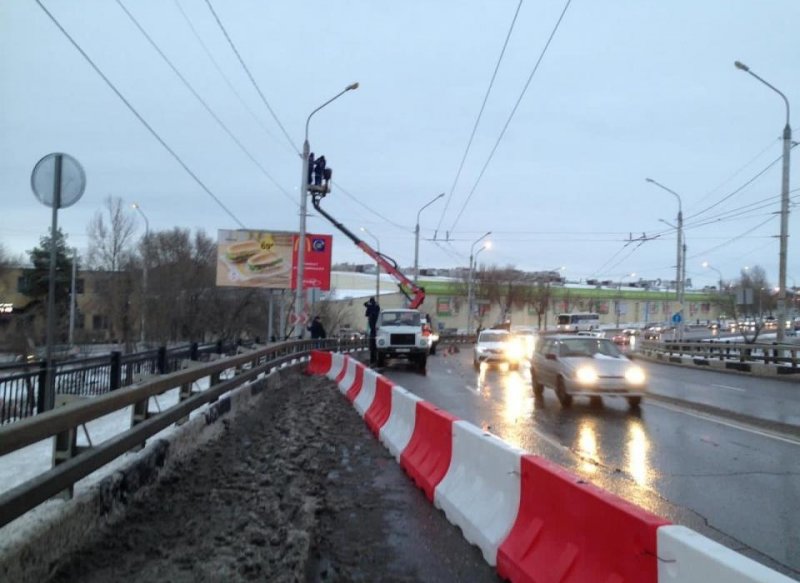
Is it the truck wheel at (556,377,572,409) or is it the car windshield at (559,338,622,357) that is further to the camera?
the car windshield at (559,338,622,357)

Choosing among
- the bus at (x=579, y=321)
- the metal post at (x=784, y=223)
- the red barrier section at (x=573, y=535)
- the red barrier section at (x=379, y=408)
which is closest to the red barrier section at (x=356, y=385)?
the red barrier section at (x=379, y=408)

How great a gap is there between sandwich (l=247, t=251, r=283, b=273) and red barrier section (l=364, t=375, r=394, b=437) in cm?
3672

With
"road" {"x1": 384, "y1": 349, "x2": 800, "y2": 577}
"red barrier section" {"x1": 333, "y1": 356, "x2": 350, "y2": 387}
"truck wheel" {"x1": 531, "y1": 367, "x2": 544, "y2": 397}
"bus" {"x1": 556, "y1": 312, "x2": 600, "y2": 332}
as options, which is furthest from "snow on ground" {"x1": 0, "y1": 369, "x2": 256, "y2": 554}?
"bus" {"x1": 556, "y1": 312, "x2": 600, "y2": 332}

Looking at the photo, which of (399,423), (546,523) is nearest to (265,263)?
(399,423)

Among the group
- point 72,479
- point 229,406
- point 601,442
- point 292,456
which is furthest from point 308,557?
point 601,442

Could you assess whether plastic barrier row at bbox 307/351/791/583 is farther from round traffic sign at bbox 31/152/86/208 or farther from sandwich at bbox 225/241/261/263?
sandwich at bbox 225/241/261/263

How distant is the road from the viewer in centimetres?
598

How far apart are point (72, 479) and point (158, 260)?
4987 centimetres

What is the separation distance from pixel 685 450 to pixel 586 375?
4.57m

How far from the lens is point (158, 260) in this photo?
51.3 m

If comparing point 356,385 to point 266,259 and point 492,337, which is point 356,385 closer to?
point 492,337

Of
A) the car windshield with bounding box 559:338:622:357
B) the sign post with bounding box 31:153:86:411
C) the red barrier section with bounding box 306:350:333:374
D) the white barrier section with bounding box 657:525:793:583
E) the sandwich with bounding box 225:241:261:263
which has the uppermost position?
the sandwich with bounding box 225:241:261:263

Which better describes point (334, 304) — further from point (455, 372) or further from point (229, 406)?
point (229, 406)

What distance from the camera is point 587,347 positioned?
611 inches
